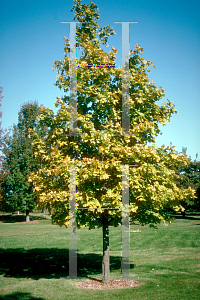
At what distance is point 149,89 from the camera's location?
357 inches

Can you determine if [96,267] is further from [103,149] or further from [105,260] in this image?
[103,149]

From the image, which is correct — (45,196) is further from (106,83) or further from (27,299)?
(106,83)

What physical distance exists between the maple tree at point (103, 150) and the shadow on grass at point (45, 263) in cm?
305

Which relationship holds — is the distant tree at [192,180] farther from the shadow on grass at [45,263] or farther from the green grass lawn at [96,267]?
the shadow on grass at [45,263]

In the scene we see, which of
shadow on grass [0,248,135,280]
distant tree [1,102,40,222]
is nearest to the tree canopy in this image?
shadow on grass [0,248,135,280]

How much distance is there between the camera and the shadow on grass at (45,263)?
1108cm

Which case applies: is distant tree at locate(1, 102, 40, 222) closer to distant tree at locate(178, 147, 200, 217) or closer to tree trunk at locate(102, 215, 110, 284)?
distant tree at locate(178, 147, 200, 217)

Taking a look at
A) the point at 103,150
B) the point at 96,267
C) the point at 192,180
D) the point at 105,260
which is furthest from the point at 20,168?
the point at 103,150

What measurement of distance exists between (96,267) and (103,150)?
728 centimetres

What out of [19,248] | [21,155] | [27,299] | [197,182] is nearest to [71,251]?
[19,248]

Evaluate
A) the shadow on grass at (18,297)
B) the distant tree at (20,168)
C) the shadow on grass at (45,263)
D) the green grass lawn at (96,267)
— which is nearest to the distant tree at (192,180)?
the green grass lawn at (96,267)

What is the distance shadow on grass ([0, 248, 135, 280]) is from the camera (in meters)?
11.1

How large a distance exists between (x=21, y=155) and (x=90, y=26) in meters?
31.1

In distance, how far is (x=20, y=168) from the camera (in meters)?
39.0
